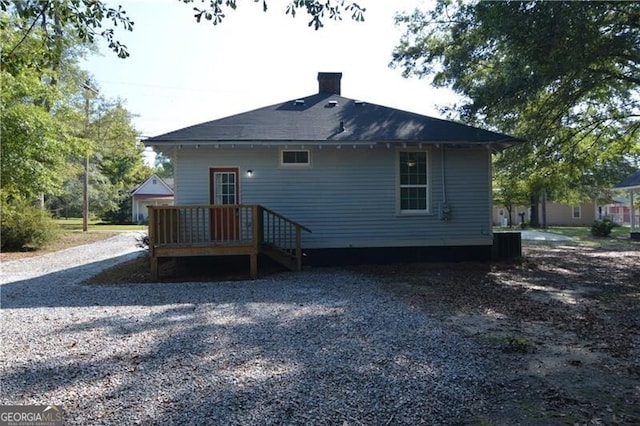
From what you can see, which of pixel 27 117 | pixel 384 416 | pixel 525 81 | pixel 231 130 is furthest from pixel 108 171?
pixel 384 416

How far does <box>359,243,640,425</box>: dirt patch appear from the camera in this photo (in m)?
3.18

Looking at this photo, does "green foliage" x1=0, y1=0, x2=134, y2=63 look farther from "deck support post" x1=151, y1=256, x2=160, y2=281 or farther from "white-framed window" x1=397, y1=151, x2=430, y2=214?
"white-framed window" x1=397, y1=151, x2=430, y2=214

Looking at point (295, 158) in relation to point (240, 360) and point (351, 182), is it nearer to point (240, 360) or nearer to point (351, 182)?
point (351, 182)

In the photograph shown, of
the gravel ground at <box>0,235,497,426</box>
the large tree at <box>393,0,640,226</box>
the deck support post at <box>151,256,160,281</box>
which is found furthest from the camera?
the deck support post at <box>151,256,160,281</box>

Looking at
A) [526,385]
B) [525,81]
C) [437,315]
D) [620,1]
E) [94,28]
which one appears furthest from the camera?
[525,81]

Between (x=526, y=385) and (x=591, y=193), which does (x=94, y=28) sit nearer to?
(x=526, y=385)

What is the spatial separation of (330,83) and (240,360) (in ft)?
38.3

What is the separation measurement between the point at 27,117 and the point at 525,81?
14170 millimetres

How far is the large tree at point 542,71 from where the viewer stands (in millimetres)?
7406

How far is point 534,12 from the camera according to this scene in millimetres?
7301

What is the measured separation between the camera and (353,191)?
1076 centimetres

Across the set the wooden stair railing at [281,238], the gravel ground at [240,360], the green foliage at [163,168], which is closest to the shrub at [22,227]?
the gravel ground at [240,360]

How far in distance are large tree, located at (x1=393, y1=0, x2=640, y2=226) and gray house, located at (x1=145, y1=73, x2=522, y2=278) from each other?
4.74 feet

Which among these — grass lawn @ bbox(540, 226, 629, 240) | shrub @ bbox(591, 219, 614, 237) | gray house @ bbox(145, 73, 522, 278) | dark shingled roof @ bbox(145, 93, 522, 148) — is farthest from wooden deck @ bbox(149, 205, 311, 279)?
shrub @ bbox(591, 219, 614, 237)
